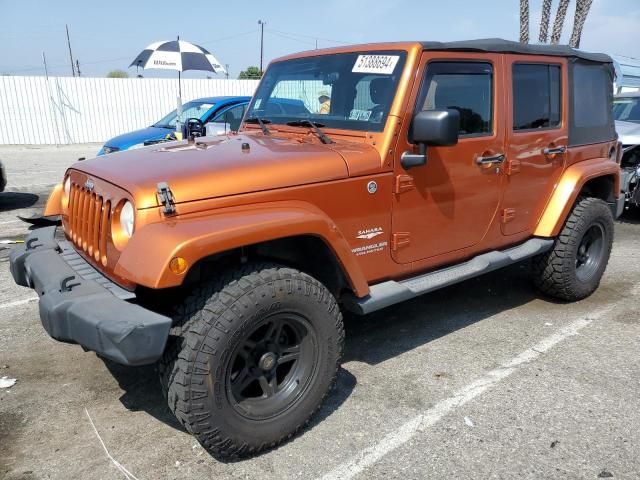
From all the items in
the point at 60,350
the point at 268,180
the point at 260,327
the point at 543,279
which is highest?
the point at 268,180

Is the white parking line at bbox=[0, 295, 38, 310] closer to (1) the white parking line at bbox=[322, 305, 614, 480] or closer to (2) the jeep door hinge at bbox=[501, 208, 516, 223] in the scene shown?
(1) the white parking line at bbox=[322, 305, 614, 480]

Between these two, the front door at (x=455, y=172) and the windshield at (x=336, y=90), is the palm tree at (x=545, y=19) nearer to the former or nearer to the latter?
the front door at (x=455, y=172)

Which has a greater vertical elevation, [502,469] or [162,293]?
→ [162,293]

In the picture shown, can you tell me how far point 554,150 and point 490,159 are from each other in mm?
807

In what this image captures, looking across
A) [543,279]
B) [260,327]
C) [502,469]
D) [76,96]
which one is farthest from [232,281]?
[76,96]

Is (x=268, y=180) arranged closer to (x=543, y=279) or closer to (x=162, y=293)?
(x=162, y=293)

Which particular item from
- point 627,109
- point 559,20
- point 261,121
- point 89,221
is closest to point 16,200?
point 261,121

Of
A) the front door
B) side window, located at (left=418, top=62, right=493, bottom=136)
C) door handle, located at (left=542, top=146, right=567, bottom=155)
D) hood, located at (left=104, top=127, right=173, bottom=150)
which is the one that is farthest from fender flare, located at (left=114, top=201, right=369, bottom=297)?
hood, located at (left=104, top=127, right=173, bottom=150)

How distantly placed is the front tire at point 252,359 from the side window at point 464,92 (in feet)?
4.71

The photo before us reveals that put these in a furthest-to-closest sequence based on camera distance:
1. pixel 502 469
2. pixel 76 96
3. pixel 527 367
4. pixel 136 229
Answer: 1. pixel 76 96
2. pixel 527 367
3. pixel 502 469
4. pixel 136 229

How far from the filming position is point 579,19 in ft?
57.2

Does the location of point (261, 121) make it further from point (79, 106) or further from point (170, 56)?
point (79, 106)

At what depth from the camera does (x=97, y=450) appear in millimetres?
2680

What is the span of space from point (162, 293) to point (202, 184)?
580mm
